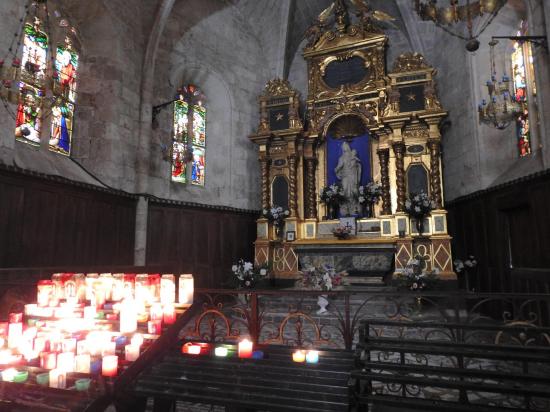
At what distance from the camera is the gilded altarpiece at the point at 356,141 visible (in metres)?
11.3

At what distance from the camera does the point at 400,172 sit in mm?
11703

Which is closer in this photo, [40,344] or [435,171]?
[40,344]

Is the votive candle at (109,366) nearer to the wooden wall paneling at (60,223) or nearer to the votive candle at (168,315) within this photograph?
the votive candle at (168,315)

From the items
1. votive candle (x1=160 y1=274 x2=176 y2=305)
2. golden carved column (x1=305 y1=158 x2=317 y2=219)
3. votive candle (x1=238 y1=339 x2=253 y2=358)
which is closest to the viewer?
votive candle (x1=238 y1=339 x2=253 y2=358)

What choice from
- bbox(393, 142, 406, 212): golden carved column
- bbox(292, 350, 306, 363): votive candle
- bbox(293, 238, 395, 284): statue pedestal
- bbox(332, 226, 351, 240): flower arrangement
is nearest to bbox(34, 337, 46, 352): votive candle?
bbox(292, 350, 306, 363): votive candle

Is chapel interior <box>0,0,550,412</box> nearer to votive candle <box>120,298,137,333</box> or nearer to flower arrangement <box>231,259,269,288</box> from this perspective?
votive candle <box>120,298,137,333</box>

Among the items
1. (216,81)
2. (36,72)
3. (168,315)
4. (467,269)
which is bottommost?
(168,315)

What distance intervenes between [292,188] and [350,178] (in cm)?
197

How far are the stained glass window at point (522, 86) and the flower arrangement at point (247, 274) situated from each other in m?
7.51

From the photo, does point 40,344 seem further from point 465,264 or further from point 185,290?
point 465,264

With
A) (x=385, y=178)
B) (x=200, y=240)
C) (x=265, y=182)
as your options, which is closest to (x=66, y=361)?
(x=200, y=240)

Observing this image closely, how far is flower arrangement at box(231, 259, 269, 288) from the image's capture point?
10.9m

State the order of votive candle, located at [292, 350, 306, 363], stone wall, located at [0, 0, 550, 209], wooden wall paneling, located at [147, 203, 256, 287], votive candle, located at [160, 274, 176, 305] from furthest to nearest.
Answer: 1. wooden wall paneling, located at [147, 203, 256, 287]
2. stone wall, located at [0, 0, 550, 209]
3. votive candle, located at [160, 274, 176, 305]
4. votive candle, located at [292, 350, 306, 363]

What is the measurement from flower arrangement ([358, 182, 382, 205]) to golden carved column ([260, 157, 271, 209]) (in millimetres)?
3079
